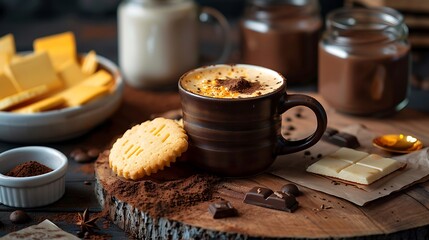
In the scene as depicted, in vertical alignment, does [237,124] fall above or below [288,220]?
above

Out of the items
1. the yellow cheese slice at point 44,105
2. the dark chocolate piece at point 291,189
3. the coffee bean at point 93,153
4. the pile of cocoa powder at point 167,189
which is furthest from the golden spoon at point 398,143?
the yellow cheese slice at point 44,105

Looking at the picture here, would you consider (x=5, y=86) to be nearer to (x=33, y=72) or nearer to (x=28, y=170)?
(x=33, y=72)

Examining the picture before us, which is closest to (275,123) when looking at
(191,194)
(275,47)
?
(191,194)

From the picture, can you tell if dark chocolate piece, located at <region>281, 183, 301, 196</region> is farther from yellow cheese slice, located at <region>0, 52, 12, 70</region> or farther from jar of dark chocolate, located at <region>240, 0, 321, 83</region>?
yellow cheese slice, located at <region>0, 52, 12, 70</region>

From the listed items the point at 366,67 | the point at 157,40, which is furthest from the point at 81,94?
the point at 366,67

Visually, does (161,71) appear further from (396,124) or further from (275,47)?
(396,124)

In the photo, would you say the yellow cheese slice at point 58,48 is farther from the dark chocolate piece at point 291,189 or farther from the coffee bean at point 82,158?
the dark chocolate piece at point 291,189

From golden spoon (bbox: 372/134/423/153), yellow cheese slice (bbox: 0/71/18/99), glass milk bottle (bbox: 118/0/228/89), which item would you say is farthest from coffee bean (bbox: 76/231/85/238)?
glass milk bottle (bbox: 118/0/228/89)
